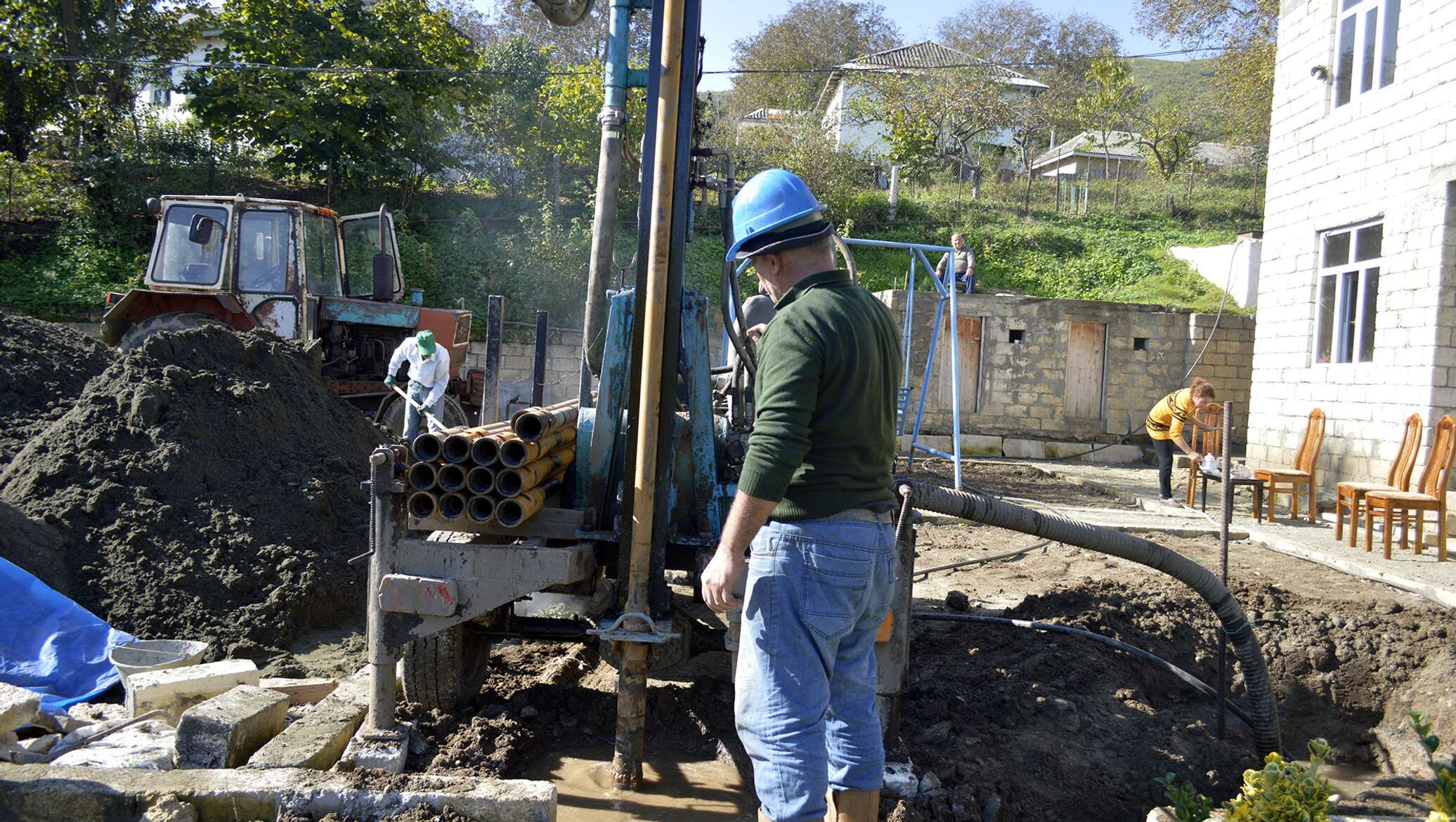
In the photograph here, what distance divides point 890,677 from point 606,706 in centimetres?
138

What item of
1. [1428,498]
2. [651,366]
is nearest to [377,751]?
[651,366]

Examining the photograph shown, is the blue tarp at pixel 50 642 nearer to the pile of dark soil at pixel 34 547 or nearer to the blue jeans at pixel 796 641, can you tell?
the pile of dark soil at pixel 34 547

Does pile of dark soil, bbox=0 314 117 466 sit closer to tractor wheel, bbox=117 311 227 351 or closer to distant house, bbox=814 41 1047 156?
tractor wheel, bbox=117 311 227 351

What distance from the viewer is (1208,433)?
11648 mm

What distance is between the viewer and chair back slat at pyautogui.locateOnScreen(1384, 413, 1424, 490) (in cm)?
898

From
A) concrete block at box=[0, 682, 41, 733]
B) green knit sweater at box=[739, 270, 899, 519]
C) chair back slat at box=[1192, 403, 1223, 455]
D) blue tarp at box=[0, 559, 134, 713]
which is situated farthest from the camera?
chair back slat at box=[1192, 403, 1223, 455]

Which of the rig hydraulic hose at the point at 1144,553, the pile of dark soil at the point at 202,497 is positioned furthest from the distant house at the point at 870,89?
the rig hydraulic hose at the point at 1144,553

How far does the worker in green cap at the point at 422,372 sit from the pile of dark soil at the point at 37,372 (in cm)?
267

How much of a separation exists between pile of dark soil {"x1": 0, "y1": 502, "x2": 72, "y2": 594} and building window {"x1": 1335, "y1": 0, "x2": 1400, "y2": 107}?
490 inches

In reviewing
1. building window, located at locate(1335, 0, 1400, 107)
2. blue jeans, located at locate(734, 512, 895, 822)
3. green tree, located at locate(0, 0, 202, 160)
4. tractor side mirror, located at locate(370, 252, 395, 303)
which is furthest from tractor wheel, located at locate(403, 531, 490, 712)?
green tree, located at locate(0, 0, 202, 160)

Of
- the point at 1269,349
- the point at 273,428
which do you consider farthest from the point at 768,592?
the point at 1269,349

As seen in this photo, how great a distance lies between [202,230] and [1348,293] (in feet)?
39.2

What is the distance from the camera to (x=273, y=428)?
7.08 metres

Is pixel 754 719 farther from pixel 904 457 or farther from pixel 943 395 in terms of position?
pixel 943 395
